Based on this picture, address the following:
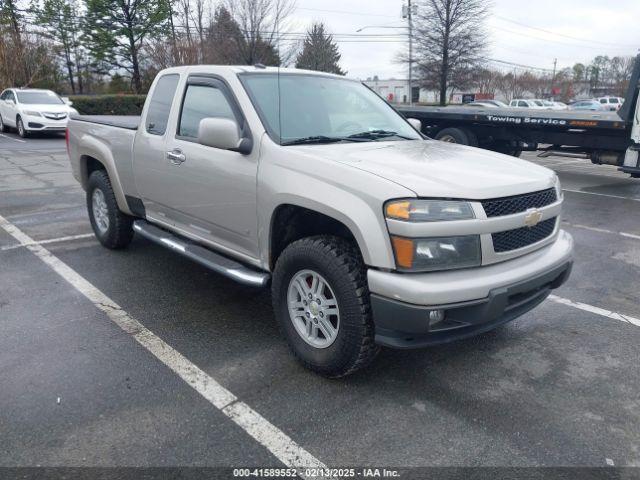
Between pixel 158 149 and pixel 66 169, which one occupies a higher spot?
pixel 158 149

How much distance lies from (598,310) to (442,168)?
2.25 m

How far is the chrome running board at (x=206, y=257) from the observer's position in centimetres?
367

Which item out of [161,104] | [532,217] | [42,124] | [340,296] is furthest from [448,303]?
[42,124]

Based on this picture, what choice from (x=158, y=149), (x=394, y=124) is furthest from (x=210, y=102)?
(x=394, y=124)

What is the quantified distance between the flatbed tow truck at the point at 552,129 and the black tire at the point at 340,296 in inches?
349

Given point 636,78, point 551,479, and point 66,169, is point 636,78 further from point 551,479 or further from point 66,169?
point 66,169

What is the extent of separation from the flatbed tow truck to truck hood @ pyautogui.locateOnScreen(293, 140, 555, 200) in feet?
24.6

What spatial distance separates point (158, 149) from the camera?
4527 mm

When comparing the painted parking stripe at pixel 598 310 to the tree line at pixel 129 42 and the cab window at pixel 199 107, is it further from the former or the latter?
the tree line at pixel 129 42

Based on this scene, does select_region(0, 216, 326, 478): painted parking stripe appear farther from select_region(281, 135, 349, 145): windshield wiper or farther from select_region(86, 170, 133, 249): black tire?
select_region(281, 135, 349, 145): windshield wiper

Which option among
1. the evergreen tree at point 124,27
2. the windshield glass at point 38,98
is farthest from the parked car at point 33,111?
the evergreen tree at point 124,27

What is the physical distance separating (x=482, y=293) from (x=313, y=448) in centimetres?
119

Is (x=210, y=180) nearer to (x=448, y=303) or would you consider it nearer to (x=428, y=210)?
(x=428, y=210)

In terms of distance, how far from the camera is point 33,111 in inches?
685
